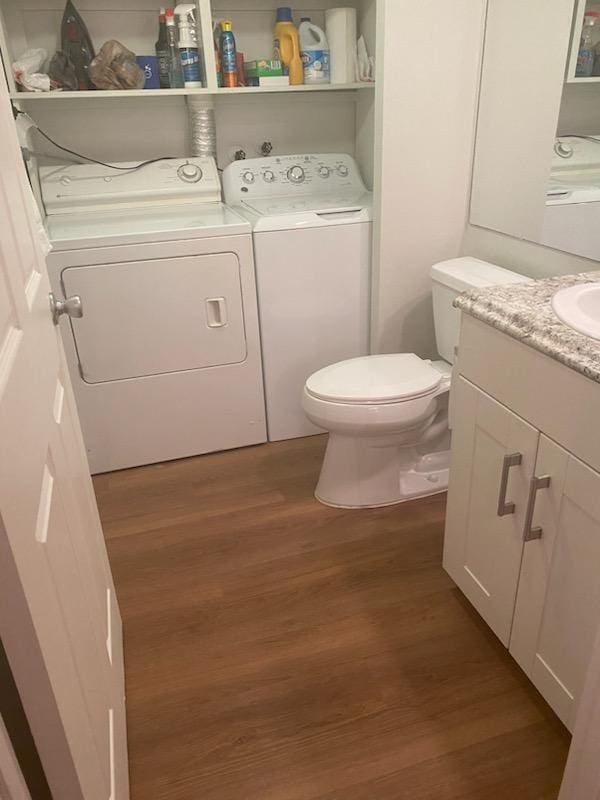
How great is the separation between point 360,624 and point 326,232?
138 cm

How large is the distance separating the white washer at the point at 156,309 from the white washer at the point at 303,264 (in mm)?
65

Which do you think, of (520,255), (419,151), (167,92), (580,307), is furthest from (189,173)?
(580,307)

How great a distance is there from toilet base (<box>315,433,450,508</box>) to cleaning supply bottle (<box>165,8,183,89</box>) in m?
1.47

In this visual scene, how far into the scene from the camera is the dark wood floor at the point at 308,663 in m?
1.33

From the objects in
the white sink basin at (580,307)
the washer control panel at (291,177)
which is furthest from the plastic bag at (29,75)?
the white sink basin at (580,307)

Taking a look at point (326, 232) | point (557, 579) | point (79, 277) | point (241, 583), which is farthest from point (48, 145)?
point (557, 579)

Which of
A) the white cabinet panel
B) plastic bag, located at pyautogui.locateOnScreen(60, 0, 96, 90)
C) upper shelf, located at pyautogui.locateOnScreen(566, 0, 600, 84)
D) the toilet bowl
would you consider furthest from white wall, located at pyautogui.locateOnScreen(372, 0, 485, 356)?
plastic bag, located at pyautogui.locateOnScreen(60, 0, 96, 90)

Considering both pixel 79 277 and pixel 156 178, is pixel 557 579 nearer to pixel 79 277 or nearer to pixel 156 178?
pixel 79 277

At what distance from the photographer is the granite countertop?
1078mm

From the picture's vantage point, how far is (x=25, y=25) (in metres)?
2.29

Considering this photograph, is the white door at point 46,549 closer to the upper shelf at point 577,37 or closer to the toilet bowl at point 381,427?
the toilet bowl at point 381,427

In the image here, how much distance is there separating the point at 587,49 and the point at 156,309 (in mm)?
1547

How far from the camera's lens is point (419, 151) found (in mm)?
2180

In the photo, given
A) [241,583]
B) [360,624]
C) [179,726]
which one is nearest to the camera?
[179,726]
